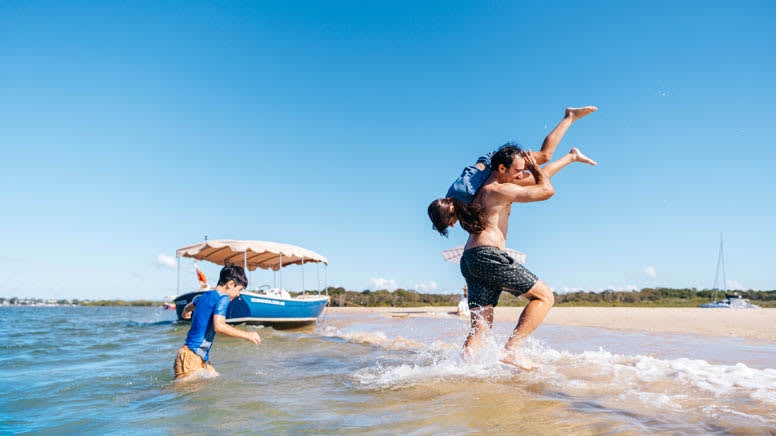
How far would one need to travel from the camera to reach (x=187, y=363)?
5.43 m

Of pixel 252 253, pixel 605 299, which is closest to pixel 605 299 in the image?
pixel 605 299

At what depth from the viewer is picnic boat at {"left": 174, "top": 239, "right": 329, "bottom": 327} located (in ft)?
50.0

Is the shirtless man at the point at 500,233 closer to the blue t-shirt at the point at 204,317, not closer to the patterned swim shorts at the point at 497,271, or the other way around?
the patterned swim shorts at the point at 497,271


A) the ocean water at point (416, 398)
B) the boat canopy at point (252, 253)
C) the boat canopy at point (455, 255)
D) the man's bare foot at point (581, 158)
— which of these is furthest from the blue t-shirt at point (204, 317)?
the boat canopy at point (252, 253)

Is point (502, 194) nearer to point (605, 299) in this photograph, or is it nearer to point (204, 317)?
point (204, 317)

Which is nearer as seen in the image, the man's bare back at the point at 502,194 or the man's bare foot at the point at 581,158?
the man's bare back at the point at 502,194

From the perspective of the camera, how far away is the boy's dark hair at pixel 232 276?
213 inches

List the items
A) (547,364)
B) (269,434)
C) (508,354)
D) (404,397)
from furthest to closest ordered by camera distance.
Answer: (547,364)
(508,354)
(404,397)
(269,434)

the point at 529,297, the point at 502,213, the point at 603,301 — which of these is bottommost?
the point at 603,301

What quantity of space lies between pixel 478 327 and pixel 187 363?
3306mm

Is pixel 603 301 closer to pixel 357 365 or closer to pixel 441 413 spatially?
pixel 357 365

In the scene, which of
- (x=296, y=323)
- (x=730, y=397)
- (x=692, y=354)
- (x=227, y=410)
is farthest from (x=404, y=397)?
(x=296, y=323)

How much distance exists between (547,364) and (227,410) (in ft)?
11.9

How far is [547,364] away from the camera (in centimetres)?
565
